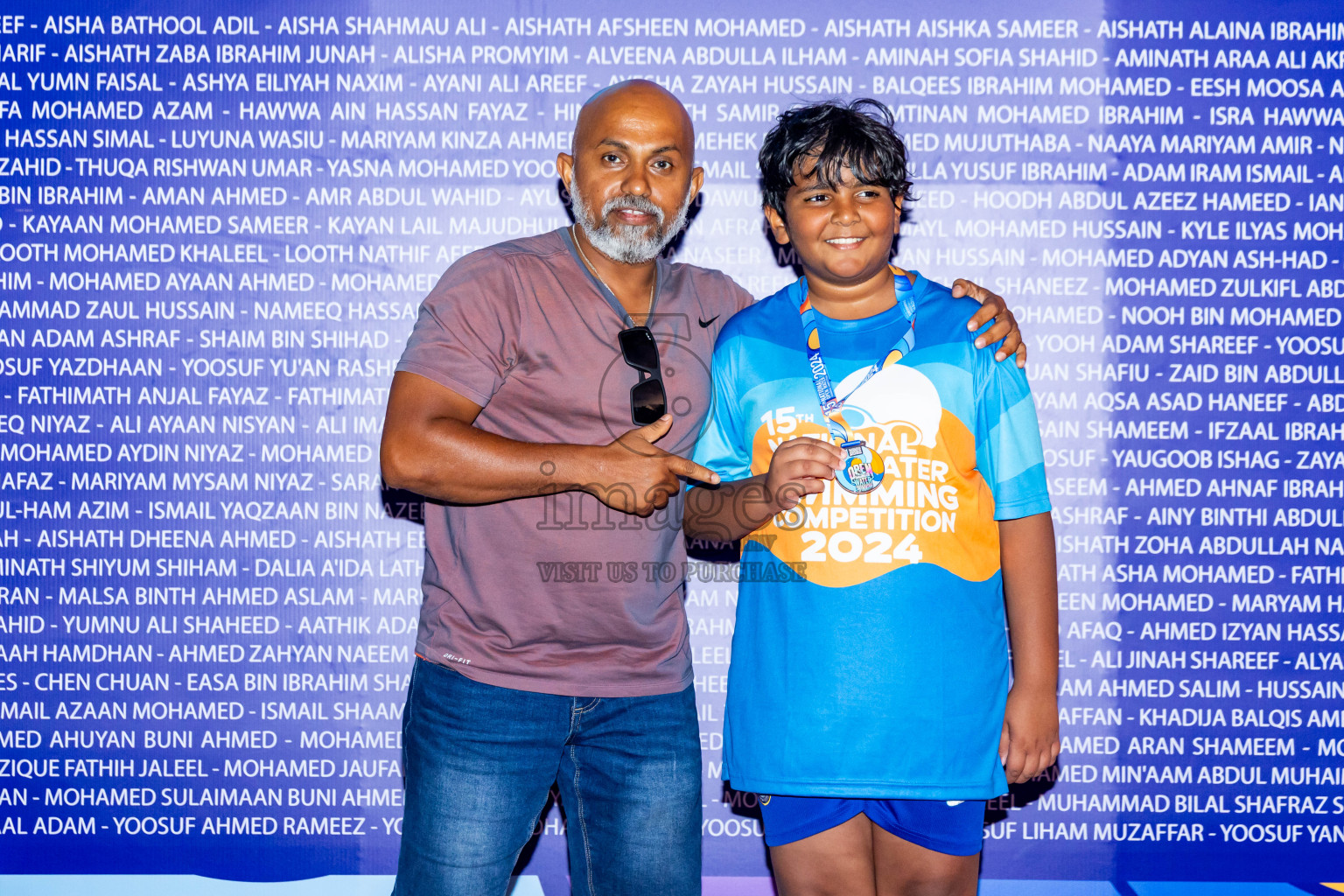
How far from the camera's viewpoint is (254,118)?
2705mm

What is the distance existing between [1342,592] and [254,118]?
11.4 feet

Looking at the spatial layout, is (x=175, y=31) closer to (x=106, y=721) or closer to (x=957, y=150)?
(x=106, y=721)

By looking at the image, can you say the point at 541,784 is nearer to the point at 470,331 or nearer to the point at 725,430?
the point at 725,430

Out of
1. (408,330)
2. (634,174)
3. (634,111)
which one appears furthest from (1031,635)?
(408,330)

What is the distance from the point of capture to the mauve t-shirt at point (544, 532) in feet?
6.38

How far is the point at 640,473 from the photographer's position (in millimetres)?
1796

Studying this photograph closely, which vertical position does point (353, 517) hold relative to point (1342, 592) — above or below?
above

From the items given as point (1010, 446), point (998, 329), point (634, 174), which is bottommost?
point (1010, 446)

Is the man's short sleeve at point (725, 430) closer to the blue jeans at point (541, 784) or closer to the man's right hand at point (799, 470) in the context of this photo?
the man's right hand at point (799, 470)

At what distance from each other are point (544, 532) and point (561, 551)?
54 mm

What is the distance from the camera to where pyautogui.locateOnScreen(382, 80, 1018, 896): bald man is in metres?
1.91

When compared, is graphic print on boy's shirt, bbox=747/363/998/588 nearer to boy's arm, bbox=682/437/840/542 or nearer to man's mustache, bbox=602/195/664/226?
boy's arm, bbox=682/437/840/542

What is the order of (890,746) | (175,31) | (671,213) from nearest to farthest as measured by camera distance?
(890,746) → (671,213) → (175,31)

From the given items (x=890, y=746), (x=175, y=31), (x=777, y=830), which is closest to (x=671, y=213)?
(x=890, y=746)
